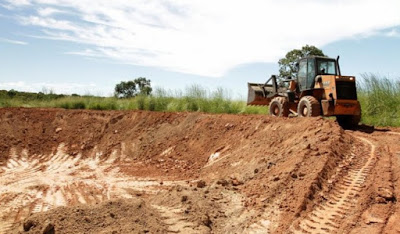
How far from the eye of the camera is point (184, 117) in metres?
14.5

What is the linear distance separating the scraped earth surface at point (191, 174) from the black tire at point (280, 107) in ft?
6.54

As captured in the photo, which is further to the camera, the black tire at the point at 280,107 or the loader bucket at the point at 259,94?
the loader bucket at the point at 259,94

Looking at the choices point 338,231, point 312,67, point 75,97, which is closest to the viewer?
point 338,231

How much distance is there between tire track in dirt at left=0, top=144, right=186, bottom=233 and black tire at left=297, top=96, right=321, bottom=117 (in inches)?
197

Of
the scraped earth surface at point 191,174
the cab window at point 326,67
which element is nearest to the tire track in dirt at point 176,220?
the scraped earth surface at point 191,174

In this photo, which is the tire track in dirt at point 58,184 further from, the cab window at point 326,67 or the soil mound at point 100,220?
the cab window at point 326,67

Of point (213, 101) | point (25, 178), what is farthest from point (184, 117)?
point (25, 178)

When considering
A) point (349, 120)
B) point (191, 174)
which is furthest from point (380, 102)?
point (191, 174)

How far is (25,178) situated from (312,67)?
9757 mm

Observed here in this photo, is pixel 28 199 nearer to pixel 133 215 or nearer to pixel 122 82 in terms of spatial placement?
pixel 133 215

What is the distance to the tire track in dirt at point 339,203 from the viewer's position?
185 inches

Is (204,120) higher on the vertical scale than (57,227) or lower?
higher

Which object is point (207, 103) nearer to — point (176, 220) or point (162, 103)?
point (162, 103)

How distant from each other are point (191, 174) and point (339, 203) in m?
5.38
